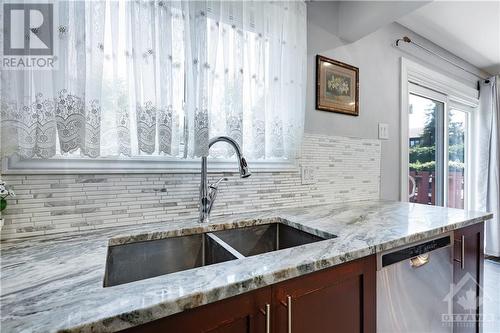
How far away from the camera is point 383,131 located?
1.88 meters

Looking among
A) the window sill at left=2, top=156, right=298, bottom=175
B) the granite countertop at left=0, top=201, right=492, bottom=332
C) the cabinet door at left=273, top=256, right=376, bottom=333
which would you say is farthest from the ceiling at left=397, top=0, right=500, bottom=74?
the cabinet door at left=273, top=256, right=376, bottom=333

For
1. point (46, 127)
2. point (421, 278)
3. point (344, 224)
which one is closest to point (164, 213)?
point (46, 127)

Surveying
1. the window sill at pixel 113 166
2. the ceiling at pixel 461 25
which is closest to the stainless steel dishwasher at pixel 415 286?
the window sill at pixel 113 166

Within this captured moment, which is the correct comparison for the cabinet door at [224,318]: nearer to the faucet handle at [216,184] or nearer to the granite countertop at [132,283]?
Answer: the granite countertop at [132,283]

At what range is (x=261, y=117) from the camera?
3.91 ft

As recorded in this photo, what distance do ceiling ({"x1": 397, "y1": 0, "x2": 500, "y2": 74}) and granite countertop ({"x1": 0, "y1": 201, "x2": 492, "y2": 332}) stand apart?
5.46 ft

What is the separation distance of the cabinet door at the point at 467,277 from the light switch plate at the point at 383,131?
33.5 inches

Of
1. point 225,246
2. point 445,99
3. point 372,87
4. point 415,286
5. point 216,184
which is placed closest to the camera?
point 225,246

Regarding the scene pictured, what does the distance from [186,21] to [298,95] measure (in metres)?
0.63

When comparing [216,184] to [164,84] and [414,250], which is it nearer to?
[164,84]

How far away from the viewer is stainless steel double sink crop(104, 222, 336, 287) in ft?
2.77

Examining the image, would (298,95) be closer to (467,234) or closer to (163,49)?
(163,49)

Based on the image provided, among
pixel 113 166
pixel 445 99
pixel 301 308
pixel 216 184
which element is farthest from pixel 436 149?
pixel 113 166

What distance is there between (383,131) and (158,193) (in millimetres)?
1674
